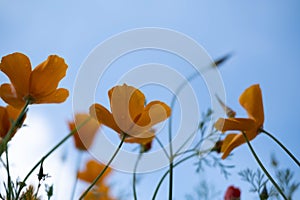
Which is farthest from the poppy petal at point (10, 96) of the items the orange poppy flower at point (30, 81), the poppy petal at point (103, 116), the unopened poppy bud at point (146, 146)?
the unopened poppy bud at point (146, 146)

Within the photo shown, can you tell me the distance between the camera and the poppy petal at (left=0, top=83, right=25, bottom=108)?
758 millimetres

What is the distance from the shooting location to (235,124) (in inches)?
32.6

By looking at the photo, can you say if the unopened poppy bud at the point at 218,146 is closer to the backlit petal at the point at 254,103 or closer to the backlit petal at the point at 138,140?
the backlit petal at the point at 254,103

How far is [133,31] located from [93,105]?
24 centimetres

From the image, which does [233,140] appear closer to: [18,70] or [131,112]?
[131,112]

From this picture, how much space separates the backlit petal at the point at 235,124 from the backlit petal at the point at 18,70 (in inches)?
15.0

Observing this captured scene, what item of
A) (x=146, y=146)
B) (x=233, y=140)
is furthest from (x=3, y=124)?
(x=233, y=140)

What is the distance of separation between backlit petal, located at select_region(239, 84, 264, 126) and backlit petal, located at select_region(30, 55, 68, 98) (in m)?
0.40

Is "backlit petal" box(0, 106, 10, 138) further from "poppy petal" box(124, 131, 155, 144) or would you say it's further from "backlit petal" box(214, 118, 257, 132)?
"backlit petal" box(214, 118, 257, 132)

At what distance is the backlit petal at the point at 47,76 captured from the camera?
30.2 inches

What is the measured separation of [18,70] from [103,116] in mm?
182

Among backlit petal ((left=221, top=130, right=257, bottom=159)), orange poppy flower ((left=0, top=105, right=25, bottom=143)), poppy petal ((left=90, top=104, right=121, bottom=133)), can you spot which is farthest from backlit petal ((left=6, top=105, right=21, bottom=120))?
backlit petal ((left=221, top=130, right=257, bottom=159))

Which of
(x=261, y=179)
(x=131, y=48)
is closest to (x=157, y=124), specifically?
(x=131, y=48)

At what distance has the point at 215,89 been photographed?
0.84m
